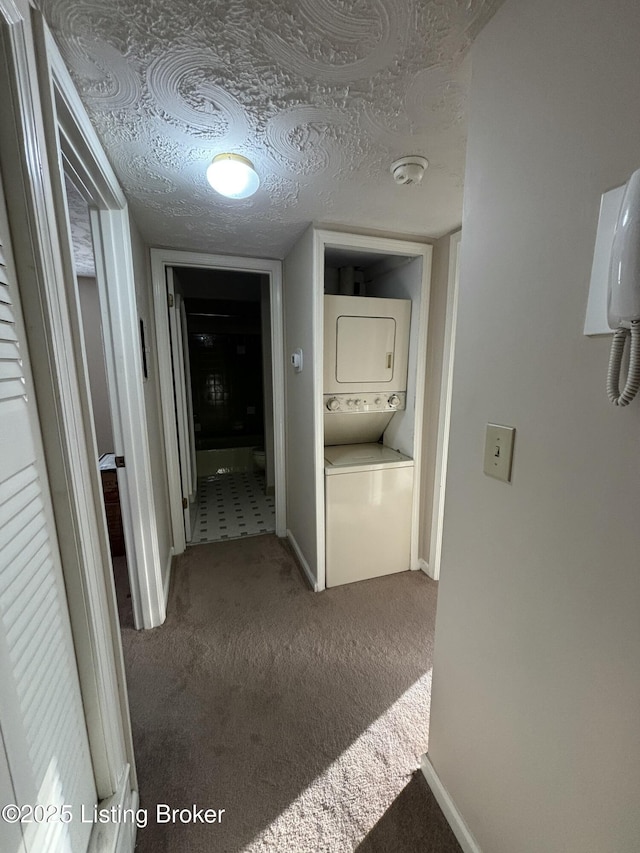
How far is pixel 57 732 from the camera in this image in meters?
0.71

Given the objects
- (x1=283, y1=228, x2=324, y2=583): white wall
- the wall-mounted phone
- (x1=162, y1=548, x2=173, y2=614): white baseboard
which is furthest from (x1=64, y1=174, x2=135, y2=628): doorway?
the wall-mounted phone

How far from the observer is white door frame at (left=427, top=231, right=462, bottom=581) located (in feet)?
6.09

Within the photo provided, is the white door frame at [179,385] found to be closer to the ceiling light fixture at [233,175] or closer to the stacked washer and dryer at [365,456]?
the stacked washer and dryer at [365,456]

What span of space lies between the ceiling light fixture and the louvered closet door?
77cm

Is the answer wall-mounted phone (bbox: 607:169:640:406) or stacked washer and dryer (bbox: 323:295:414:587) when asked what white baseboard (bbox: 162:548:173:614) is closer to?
stacked washer and dryer (bbox: 323:295:414:587)

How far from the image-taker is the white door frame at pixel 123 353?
1.11 metres

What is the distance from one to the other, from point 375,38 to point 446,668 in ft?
5.60

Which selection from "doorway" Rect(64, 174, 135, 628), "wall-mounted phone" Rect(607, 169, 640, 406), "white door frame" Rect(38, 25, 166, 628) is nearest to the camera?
"wall-mounted phone" Rect(607, 169, 640, 406)

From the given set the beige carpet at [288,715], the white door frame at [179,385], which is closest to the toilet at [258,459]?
the white door frame at [179,385]

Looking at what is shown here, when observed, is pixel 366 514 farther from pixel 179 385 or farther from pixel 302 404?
pixel 179 385

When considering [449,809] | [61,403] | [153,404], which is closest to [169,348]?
[153,404]

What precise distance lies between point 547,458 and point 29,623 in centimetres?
109

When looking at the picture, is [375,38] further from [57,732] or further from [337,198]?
[57,732]

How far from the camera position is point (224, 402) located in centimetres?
517
